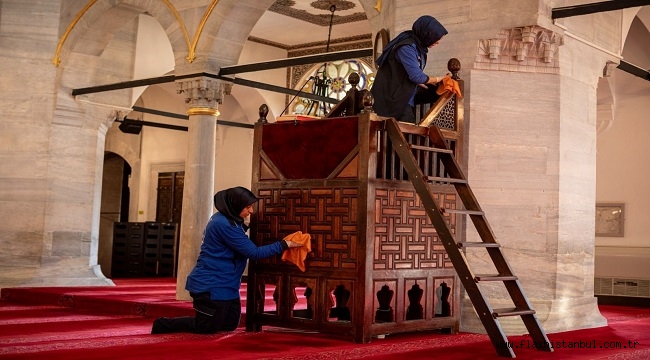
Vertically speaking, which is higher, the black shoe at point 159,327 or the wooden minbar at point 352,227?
the wooden minbar at point 352,227

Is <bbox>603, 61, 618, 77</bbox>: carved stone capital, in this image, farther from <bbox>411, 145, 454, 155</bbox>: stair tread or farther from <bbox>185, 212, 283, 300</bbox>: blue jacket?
<bbox>185, 212, 283, 300</bbox>: blue jacket

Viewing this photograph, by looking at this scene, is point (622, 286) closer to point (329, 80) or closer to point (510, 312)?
point (510, 312)

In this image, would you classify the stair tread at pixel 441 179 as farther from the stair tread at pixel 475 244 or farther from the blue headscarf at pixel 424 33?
the blue headscarf at pixel 424 33

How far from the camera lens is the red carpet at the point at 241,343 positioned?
5.14 m

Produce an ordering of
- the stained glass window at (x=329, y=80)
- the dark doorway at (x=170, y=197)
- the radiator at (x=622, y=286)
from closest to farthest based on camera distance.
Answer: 1. the radiator at (x=622, y=286)
2. the stained glass window at (x=329, y=80)
3. the dark doorway at (x=170, y=197)

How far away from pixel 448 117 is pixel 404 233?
39.5 inches

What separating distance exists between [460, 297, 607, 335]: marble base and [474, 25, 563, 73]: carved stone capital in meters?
1.86

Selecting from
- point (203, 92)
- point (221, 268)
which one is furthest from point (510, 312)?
point (203, 92)

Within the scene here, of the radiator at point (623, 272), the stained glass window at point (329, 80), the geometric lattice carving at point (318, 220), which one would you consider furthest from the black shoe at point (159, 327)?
the stained glass window at point (329, 80)

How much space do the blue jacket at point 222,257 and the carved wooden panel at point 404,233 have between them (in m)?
0.74

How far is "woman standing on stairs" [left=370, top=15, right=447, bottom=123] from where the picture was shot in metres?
6.17

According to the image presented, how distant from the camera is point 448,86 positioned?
6.29m

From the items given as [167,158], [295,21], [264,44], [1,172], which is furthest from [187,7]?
[167,158]

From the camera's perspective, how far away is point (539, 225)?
22.4ft
